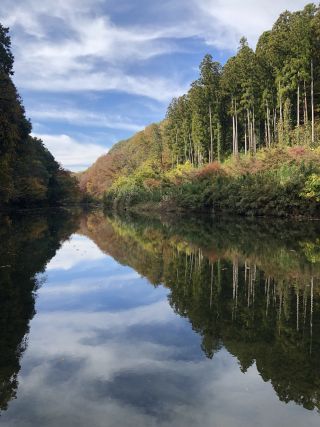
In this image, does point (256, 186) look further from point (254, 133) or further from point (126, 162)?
point (126, 162)

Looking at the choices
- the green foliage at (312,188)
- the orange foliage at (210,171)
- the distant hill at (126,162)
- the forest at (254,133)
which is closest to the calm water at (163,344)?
the green foliage at (312,188)

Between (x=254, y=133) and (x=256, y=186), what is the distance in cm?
1934

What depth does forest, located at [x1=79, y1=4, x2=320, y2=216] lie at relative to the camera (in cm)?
2845

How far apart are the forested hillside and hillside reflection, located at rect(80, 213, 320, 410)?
12.7 m

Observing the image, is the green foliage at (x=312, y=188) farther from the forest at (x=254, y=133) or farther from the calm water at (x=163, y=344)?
the calm water at (x=163, y=344)

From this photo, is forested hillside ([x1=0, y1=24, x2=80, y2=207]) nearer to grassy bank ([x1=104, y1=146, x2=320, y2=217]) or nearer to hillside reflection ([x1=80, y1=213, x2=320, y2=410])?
hillside reflection ([x1=80, y1=213, x2=320, y2=410])

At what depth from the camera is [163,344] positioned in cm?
566

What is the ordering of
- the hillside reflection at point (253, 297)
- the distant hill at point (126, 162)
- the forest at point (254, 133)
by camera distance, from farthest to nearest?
1. the distant hill at point (126, 162)
2. the forest at point (254, 133)
3. the hillside reflection at point (253, 297)

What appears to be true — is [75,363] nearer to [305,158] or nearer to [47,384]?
[47,384]

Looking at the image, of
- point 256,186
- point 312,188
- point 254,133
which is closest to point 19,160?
point 256,186

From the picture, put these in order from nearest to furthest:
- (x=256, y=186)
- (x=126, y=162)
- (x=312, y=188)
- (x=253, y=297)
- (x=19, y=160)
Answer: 1. (x=253, y=297)
2. (x=312, y=188)
3. (x=256, y=186)
4. (x=19, y=160)
5. (x=126, y=162)

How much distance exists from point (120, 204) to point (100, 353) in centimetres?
5334

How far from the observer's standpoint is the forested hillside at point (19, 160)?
80.1ft

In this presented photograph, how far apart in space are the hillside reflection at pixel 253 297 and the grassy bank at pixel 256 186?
1123 centimetres
